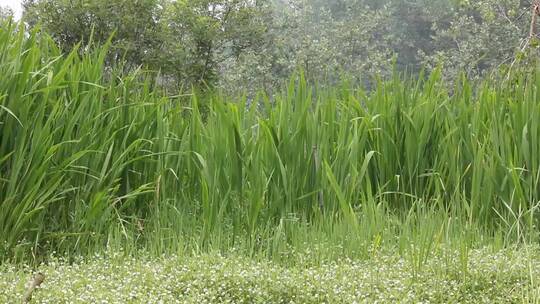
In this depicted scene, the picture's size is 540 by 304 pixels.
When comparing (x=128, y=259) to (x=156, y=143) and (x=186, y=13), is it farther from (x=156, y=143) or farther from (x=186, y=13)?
(x=186, y=13)

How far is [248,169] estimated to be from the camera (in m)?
3.49

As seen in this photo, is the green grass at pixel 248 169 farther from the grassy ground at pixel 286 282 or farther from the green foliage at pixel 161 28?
the green foliage at pixel 161 28

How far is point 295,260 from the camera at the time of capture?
3086 millimetres

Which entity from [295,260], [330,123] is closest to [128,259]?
[295,260]

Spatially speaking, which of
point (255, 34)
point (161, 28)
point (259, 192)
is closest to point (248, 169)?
point (259, 192)

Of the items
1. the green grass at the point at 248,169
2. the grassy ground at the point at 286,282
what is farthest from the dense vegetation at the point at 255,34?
the grassy ground at the point at 286,282

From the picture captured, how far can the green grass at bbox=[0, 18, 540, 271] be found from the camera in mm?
3191

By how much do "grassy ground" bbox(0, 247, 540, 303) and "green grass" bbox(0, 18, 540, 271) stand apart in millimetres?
263

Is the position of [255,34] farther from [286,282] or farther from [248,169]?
[286,282]

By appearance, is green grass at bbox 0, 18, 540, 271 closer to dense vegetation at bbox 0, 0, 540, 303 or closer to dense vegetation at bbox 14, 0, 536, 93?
dense vegetation at bbox 0, 0, 540, 303

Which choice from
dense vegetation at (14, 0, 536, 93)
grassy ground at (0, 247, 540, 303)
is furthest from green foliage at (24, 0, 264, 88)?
grassy ground at (0, 247, 540, 303)

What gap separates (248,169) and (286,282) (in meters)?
1.07

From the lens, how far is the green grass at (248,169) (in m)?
3.19

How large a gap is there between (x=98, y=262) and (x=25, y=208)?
0.44 m
